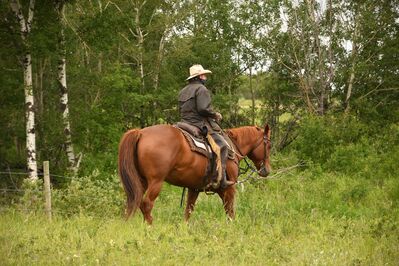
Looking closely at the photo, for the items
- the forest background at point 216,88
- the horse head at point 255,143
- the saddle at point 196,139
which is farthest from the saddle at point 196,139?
the forest background at point 216,88

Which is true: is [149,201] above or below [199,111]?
below

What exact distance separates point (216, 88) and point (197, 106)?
21.1 metres

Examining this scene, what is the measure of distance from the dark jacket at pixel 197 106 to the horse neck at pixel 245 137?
1.05 meters

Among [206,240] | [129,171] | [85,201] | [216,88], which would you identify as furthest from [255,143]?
[216,88]

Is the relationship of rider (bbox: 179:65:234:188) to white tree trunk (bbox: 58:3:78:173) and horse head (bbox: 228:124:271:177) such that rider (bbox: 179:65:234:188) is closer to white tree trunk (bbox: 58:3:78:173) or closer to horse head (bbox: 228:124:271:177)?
horse head (bbox: 228:124:271:177)

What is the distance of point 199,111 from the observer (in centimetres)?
912

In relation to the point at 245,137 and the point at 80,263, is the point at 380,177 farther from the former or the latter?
the point at 80,263

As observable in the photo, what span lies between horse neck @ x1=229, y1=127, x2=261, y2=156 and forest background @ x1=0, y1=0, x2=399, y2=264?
124 centimetres

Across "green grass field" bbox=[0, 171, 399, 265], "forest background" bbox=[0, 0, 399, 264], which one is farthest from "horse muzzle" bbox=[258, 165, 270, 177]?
"green grass field" bbox=[0, 171, 399, 265]

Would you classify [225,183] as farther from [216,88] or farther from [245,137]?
[216,88]

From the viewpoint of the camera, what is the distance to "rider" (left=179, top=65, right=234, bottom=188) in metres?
9.15

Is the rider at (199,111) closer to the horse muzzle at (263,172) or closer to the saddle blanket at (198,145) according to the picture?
the saddle blanket at (198,145)

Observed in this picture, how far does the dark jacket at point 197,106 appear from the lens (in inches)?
358

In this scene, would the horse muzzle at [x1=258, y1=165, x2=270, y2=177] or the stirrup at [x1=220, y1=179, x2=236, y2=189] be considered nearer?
the stirrup at [x1=220, y1=179, x2=236, y2=189]
